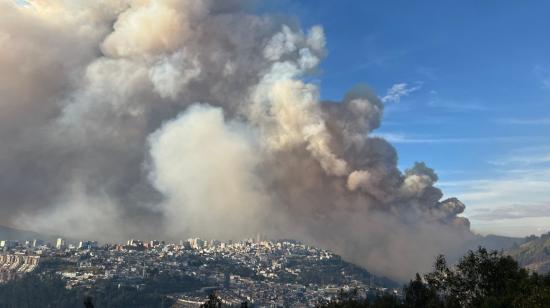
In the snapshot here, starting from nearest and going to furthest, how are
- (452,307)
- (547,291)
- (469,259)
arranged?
1. (547,291)
2. (452,307)
3. (469,259)

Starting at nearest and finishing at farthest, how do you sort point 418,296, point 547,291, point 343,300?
point 547,291 < point 418,296 < point 343,300

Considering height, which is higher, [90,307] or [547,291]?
[547,291]

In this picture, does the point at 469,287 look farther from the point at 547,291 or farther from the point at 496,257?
the point at 547,291

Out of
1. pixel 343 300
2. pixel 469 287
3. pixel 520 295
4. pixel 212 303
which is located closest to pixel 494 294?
pixel 469 287

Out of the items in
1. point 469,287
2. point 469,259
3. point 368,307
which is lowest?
point 368,307

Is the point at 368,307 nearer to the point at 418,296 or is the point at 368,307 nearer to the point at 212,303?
the point at 418,296

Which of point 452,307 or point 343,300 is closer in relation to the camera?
point 452,307

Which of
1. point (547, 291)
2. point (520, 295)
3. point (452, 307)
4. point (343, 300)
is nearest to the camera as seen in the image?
point (547, 291)

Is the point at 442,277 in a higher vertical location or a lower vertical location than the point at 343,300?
higher

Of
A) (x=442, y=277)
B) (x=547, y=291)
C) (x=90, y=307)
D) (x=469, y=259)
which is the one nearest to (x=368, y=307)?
(x=442, y=277)
